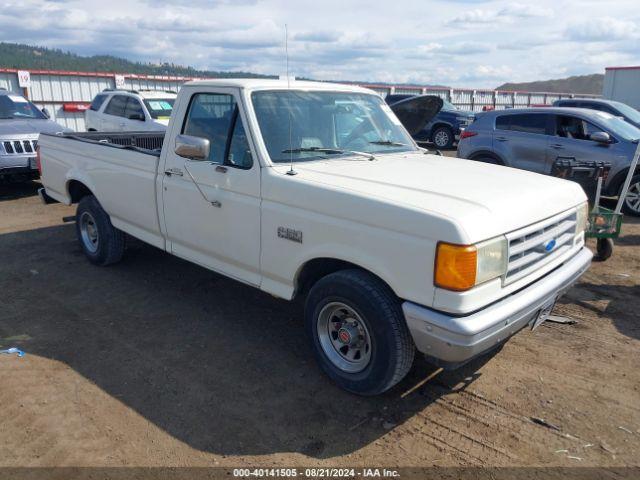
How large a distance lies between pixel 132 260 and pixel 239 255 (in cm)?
279

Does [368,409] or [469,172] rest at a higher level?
[469,172]

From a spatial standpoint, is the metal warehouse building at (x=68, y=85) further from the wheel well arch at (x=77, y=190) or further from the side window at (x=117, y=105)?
the wheel well arch at (x=77, y=190)

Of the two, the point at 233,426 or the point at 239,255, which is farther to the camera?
the point at 239,255

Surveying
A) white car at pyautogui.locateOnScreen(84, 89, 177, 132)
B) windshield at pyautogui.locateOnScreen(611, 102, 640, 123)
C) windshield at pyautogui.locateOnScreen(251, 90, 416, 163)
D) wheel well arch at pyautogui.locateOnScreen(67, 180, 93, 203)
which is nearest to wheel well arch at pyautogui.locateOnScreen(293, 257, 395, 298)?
windshield at pyautogui.locateOnScreen(251, 90, 416, 163)

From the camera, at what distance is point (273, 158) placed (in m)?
3.89

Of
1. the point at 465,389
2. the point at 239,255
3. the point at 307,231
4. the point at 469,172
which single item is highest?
the point at 469,172

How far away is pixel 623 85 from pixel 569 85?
71.0 meters

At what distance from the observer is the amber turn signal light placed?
2.84 m

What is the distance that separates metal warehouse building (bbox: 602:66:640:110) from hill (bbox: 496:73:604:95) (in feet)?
201

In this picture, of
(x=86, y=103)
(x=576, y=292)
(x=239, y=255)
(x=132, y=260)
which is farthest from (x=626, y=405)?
(x=86, y=103)

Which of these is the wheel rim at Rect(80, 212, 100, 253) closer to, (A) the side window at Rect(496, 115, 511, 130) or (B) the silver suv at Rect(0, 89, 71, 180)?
(B) the silver suv at Rect(0, 89, 71, 180)

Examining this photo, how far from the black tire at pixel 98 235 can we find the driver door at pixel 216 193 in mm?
1434

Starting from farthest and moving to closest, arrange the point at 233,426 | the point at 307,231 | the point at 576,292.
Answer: the point at 576,292
the point at 307,231
the point at 233,426

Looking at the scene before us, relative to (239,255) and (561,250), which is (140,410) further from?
(561,250)
